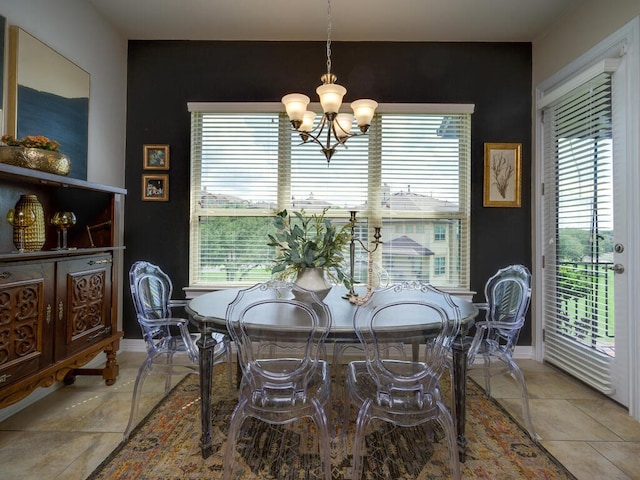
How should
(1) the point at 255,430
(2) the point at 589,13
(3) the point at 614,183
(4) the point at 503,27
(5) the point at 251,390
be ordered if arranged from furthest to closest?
(4) the point at 503,27, (2) the point at 589,13, (3) the point at 614,183, (1) the point at 255,430, (5) the point at 251,390

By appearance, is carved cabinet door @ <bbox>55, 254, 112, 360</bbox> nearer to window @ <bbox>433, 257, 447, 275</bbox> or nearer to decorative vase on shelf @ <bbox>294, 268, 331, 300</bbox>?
decorative vase on shelf @ <bbox>294, 268, 331, 300</bbox>

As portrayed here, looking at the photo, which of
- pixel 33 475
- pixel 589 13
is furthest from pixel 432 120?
pixel 33 475

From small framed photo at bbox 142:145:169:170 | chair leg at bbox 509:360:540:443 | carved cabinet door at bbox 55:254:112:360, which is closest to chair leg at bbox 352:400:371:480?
chair leg at bbox 509:360:540:443

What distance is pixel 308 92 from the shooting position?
3.35 metres

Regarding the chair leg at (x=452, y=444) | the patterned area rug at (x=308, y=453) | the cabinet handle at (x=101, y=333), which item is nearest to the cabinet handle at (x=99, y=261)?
the cabinet handle at (x=101, y=333)

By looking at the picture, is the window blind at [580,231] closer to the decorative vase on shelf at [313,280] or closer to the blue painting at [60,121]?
the decorative vase on shelf at [313,280]

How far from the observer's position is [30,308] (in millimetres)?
1886

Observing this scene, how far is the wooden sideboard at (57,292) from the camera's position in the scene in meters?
1.78

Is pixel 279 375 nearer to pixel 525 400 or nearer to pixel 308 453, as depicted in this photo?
pixel 308 453

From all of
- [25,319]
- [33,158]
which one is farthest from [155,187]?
[25,319]

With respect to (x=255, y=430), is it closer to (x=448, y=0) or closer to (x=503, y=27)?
(x=448, y=0)

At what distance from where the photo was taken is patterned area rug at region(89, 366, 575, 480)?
5.53 ft

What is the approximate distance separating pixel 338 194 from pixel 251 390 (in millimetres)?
2176

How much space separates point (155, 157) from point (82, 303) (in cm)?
162
